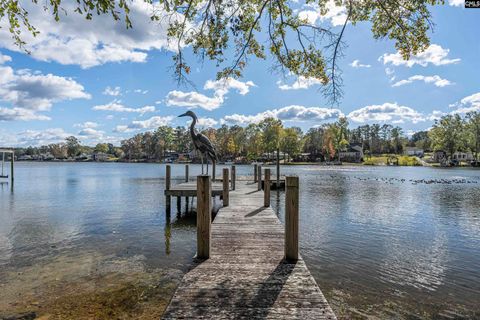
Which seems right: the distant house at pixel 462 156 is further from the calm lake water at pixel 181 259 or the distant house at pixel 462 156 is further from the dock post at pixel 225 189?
the dock post at pixel 225 189

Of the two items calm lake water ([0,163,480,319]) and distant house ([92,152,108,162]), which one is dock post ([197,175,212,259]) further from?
distant house ([92,152,108,162])

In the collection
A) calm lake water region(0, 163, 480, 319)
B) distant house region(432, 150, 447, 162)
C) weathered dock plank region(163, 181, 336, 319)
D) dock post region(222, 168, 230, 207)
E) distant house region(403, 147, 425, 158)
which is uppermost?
distant house region(403, 147, 425, 158)

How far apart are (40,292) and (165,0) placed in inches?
279

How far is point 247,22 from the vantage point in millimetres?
7391

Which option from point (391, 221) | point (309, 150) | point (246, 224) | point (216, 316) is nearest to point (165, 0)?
point (216, 316)

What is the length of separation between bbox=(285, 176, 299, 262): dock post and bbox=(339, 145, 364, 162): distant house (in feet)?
355

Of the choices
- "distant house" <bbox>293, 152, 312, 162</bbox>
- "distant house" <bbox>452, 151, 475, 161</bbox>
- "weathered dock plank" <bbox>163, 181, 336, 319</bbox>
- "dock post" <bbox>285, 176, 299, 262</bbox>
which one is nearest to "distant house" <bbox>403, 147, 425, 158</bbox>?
"distant house" <bbox>452, 151, 475, 161</bbox>

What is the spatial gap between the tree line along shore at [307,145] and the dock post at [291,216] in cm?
6196

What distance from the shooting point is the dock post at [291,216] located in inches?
213

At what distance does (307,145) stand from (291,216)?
4560 inches

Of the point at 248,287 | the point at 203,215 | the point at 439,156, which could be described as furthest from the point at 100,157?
the point at 248,287

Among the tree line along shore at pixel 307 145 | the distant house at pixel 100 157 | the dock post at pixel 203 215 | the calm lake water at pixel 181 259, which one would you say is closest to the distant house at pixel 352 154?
the tree line along shore at pixel 307 145

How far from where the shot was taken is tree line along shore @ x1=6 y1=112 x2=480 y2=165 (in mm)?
88875

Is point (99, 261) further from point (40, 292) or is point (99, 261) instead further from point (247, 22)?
point (247, 22)
